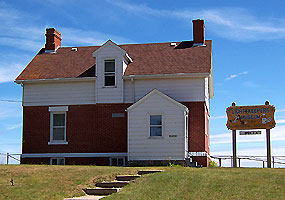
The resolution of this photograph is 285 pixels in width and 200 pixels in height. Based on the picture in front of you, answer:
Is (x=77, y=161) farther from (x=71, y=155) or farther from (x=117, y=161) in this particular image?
(x=117, y=161)

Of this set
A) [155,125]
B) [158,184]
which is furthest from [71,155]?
[158,184]

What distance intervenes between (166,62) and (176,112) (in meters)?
4.81

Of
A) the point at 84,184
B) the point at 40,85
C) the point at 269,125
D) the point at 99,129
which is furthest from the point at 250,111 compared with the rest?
the point at 40,85

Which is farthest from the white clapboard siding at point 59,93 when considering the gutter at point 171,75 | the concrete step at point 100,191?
the concrete step at point 100,191

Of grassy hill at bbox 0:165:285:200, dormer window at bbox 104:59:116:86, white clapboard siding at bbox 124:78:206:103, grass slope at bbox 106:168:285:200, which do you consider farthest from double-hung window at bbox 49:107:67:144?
grass slope at bbox 106:168:285:200

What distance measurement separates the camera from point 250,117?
83.8 ft

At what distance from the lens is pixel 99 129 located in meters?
28.8

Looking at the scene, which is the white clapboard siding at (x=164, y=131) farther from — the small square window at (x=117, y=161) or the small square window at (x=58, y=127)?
the small square window at (x=58, y=127)

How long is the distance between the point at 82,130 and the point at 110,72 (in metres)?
4.23

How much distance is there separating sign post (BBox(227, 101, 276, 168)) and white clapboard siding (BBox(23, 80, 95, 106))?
9209 mm

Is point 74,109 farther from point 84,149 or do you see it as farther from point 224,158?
point 224,158

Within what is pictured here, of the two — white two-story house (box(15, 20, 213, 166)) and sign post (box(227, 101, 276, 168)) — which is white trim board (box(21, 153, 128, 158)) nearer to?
white two-story house (box(15, 20, 213, 166))

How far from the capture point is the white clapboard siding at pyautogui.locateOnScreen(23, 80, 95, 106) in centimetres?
2936

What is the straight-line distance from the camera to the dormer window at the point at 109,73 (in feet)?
94.7
